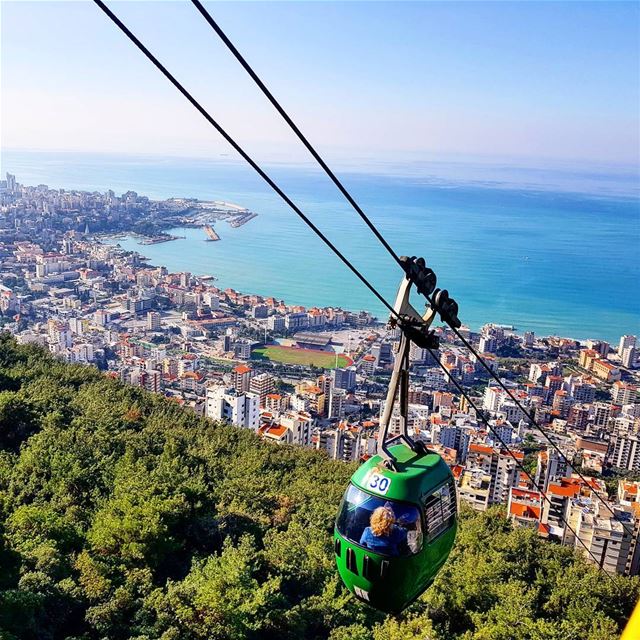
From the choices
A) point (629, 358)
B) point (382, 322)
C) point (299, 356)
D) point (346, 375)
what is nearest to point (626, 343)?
point (629, 358)

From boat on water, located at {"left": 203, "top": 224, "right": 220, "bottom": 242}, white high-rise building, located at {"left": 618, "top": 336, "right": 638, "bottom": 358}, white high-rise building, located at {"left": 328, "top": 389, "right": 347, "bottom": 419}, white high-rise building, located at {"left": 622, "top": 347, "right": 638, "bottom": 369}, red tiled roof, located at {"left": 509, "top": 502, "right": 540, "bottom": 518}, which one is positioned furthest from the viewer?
boat on water, located at {"left": 203, "top": 224, "right": 220, "bottom": 242}

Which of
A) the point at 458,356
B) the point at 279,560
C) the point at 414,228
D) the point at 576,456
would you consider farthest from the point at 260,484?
the point at 414,228

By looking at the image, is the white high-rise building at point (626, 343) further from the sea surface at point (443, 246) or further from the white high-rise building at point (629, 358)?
the sea surface at point (443, 246)

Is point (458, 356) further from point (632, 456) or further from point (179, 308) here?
point (179, 308)

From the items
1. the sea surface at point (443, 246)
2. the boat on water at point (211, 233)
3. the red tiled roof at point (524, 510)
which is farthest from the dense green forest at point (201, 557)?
the boat on water at point (211, 233)

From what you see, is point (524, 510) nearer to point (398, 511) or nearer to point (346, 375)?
point (398, 511)

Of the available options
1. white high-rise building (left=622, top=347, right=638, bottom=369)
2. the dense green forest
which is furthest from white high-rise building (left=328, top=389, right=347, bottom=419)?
white high-rise building (left=622, top=347, right=638, bottom=369)

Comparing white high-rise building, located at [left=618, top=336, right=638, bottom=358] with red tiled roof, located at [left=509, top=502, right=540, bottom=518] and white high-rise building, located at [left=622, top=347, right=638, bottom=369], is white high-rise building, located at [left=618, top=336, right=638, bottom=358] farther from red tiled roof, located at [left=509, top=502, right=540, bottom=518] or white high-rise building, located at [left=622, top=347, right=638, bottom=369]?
red tiled roof, located at [left=509, top=502, right=540, bottom=518]
